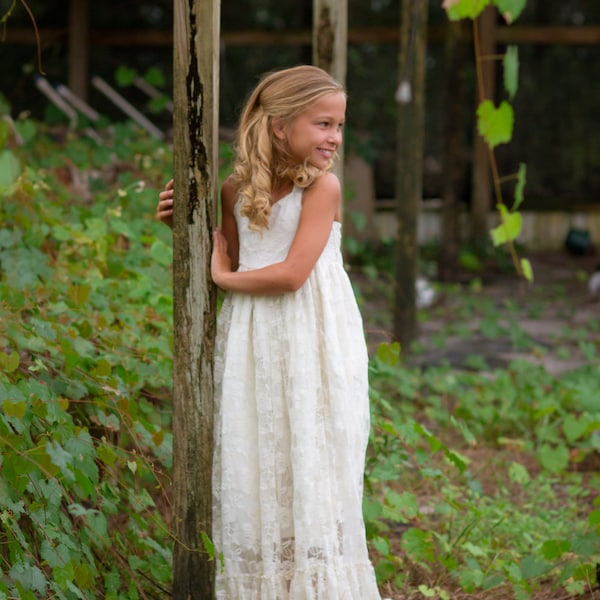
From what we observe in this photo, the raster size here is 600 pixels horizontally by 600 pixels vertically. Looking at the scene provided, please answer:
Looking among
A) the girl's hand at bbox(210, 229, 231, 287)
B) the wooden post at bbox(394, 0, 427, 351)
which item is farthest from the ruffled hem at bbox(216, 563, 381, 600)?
the wooden post at bbox(394, 0, 427, 351)

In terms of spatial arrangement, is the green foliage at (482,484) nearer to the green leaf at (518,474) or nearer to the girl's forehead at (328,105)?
the green leaf at (518,474)

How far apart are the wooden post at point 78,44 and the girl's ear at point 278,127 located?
30.5 ft

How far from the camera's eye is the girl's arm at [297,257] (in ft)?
9.04

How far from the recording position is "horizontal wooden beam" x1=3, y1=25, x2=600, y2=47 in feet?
37.5

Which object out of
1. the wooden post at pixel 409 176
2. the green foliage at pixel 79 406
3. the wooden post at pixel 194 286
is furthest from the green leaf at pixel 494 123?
the wooden post at pixel 409 176

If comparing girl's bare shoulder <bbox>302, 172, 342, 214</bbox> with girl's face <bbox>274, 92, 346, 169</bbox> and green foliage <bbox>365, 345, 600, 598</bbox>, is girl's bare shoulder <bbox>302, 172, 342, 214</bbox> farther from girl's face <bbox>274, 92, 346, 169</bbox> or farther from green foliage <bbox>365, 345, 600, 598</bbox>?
green foliage <bbox>365, 345, 600, 598</bbox>

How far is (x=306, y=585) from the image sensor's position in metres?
2.82

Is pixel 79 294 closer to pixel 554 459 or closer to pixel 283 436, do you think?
pixel 283 436

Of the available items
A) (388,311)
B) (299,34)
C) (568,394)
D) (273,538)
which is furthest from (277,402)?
(299,34)

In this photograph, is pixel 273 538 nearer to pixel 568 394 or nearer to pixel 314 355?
pixel 314 355

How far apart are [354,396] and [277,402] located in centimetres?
21

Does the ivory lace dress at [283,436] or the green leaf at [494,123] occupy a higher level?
the green leaf at [494,123]

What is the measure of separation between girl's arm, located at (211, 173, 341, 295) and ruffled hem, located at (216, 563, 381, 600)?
0.74 m

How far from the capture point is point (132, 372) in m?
3.35
